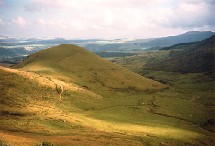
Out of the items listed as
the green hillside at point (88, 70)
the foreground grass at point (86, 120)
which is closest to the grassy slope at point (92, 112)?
the foreground grass at point (86, 120)

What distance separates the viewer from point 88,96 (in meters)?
126

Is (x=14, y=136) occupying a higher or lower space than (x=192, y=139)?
higher

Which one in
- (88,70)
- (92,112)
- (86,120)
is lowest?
(92,112)

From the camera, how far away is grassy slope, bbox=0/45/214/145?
73.8 meters

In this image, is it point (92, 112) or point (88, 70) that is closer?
point (92, 112)

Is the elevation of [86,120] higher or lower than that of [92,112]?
higher

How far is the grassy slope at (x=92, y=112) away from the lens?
242 feet

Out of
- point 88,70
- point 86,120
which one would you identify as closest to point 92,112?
point 86,120

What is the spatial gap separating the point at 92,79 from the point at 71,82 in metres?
18.2

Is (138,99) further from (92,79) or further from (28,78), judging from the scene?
(28,78)

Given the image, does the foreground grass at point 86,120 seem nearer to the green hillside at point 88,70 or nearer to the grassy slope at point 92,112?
the grassy slope at point 92,112

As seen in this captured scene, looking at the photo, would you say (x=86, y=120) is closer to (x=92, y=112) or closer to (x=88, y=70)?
(x=92, y=112)

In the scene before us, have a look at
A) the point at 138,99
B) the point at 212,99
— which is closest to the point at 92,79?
the point at 138,99

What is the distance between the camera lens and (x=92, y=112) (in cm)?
10438
